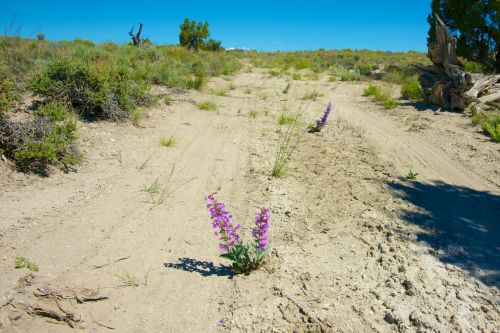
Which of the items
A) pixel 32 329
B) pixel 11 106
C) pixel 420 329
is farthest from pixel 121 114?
pixel 420 329

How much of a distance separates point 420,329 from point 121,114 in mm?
5957

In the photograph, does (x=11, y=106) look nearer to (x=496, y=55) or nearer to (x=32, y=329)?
(x=32, y=329)

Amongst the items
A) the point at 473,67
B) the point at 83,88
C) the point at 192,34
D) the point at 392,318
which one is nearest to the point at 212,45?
the point at 192,34

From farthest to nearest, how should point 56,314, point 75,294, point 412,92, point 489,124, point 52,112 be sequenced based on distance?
point 412,92 < point 489,124 < point 52,112 < point 75,294 < point 56,314

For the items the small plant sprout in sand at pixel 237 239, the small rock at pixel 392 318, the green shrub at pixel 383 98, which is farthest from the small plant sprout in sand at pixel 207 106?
the small rock at pixel 392 318

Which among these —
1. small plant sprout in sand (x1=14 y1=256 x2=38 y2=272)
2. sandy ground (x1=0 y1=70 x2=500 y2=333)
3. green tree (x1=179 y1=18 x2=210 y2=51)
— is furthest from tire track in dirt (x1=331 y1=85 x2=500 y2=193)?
green tree (x1=179 y1=18 x2=210 y2=51)

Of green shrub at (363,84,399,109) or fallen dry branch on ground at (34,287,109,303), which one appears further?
green shrub at (363,84,399,109)

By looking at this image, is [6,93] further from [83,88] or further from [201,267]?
[201,267]

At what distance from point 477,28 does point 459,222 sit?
44.3ft

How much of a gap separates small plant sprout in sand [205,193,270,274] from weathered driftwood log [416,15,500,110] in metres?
8.17

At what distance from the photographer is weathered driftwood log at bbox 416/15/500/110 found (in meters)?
9.10

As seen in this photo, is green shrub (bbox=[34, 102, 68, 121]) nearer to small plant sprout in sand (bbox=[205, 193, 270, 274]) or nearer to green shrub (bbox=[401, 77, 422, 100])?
small plant sprout in sand (bbox=[205, 193, 270, 274])

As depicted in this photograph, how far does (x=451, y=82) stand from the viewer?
9406 mm

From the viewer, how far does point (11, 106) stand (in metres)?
5.73
